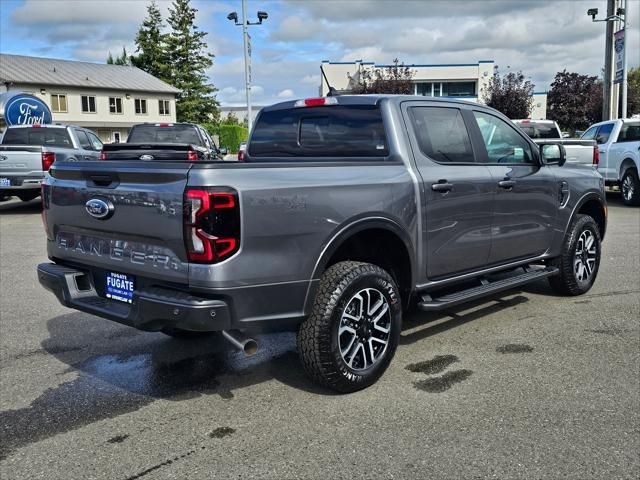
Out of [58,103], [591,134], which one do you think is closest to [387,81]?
[58,103]

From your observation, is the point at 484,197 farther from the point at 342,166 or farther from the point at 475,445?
the point at 475,445

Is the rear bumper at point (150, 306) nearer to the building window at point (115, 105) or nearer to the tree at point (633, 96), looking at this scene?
the tree at point (633, 96)

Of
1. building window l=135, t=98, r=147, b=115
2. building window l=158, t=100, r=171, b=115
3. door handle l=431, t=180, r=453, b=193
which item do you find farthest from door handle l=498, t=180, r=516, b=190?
building window l=158, t=100, r=171, b=115

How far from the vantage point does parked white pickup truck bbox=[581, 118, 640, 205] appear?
560 inches

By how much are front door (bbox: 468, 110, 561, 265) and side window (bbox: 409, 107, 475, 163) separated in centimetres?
18

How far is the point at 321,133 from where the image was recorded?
488 cm

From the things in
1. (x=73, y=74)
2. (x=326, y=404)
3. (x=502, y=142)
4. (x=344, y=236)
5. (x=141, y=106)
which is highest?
(x=73, y=74)

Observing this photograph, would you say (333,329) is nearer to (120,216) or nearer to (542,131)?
(120,216)

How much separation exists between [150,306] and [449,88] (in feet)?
181

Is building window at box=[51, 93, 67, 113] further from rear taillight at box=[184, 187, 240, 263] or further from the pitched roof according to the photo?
rear taillight at box=[184, 187, 240, 263]

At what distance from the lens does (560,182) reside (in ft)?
19.3

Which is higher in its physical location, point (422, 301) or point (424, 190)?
point (424, 190)

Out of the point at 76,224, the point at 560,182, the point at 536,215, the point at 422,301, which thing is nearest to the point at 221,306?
the point at 76,224

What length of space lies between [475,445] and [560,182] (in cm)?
339
